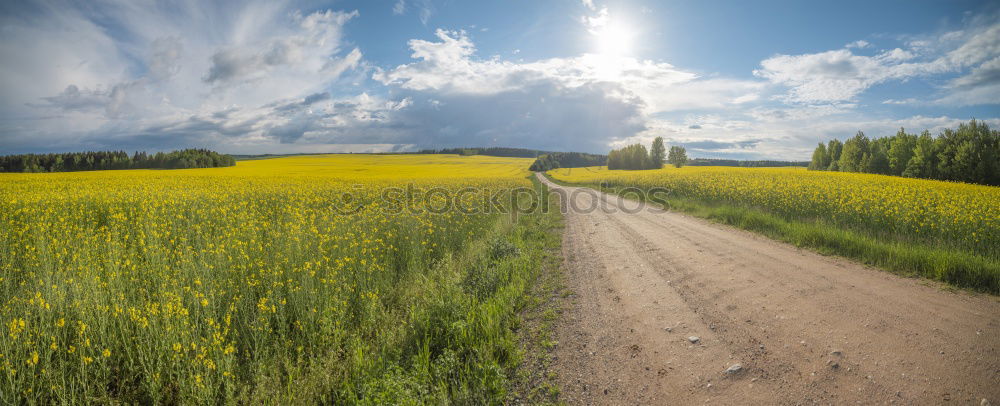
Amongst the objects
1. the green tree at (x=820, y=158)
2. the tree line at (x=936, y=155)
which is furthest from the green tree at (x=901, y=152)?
the green tree at (x=820, y=158)

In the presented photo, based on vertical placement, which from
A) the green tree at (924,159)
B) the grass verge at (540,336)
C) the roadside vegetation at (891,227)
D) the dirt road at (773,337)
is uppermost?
the green tree at (924,159)

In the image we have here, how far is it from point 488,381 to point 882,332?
4.77m

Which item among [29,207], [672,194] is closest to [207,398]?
[29,207]

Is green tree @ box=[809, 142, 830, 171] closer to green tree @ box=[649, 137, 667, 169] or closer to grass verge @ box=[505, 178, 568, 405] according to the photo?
green tree @ box=[649, 137, 667, 169]

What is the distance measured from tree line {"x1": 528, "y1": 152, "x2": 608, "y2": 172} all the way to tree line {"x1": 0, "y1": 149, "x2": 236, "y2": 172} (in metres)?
63.5

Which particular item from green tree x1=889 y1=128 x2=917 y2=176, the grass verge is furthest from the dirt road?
green tree x1=889 y1=128 x2=917 y2=176

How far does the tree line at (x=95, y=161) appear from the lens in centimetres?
4803

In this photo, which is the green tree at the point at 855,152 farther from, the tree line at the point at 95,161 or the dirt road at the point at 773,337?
the tree line at the point at 95,161

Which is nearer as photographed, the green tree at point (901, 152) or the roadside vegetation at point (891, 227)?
the roadside vegetation at point (891, 227)

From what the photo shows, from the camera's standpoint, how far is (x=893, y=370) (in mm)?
3768

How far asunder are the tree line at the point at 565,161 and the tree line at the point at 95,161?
63.5 metres

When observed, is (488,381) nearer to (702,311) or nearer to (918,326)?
(702,311)

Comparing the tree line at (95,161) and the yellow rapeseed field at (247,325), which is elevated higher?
the tree line at (95,161)

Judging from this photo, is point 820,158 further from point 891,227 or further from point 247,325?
point 247,325
